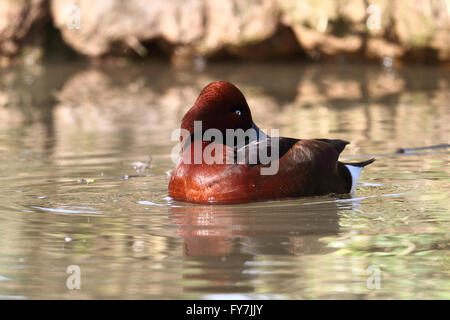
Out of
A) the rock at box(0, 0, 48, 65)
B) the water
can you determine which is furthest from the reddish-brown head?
the rock at box(0, 0, 48, 65)

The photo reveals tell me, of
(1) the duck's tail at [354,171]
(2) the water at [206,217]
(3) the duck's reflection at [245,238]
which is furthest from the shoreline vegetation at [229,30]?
(3) the duck's reflection at [245,238]

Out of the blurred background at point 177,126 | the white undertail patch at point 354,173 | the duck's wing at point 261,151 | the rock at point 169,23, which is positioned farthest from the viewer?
the rock at point 169,23

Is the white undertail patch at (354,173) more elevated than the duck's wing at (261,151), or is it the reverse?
the duck's wing at (261,151)

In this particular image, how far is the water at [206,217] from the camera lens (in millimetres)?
4531

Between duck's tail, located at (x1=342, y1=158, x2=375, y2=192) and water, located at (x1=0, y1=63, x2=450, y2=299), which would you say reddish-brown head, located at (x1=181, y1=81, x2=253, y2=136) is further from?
duck's tail, located at (x1=342, y1=158, x2=375, y2=192)

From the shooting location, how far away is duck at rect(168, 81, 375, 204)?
6.27 meters

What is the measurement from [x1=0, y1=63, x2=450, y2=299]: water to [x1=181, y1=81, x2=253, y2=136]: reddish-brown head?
61 centimetres

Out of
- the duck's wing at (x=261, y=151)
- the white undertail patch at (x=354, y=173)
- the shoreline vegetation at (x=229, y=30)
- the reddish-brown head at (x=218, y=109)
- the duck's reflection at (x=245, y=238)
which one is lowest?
the duck's reflection at (x=245, y=238)

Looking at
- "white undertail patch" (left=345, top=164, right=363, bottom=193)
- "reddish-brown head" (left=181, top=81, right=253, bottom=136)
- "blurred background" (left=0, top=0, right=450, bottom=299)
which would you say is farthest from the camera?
"white undertail patch" (left=345, top=164, right=363, bottom=193)

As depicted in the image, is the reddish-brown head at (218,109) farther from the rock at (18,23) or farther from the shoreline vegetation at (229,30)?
the rock at (18,23)

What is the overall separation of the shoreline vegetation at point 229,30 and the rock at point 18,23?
0.02m

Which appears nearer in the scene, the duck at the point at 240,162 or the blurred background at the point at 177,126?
the blurred background at the point at 177,126
